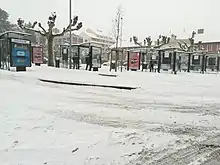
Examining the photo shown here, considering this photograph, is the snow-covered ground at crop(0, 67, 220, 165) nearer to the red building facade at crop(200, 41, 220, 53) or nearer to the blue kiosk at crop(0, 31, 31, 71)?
the blue kiosk at crop(0, 31, 31, 71)

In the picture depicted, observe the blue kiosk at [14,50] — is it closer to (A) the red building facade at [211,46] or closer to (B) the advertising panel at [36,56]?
(B) the advertising panel at [36,56]

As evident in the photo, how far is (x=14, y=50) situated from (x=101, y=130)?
13288 millimetres

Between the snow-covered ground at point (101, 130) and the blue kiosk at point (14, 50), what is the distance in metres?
8.55

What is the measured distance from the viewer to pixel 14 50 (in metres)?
17.7

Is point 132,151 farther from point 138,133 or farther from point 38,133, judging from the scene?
point 38,133

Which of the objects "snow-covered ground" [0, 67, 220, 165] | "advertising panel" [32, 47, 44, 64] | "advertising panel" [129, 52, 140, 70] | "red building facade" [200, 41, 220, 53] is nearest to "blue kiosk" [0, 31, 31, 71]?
"snow-covered ground" [0, 67, 220, 165]

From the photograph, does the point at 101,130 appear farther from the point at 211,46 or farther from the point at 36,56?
the point at 211,46

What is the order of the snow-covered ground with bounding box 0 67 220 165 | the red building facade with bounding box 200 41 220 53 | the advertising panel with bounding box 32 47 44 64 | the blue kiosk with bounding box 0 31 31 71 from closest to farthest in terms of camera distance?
1. the snow-covered ground with bounding box 0 67 220 165
2. the blue kiosk with bounding box 0 31 31 71
3. the advertising panel with bounding box 32 47 44 64
4. the red building facade with bounding box 200 41 220 53

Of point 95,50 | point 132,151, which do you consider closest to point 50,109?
point 132,151

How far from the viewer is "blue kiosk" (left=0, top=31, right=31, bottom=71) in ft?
58.0

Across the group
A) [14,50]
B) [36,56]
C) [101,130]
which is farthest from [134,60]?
[101,130]

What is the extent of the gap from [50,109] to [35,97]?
74.9 inches

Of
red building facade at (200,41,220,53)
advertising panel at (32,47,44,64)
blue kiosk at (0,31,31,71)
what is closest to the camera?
blue kiosk at (0,31,31,71)

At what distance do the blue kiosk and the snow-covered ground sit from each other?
28.0ft
